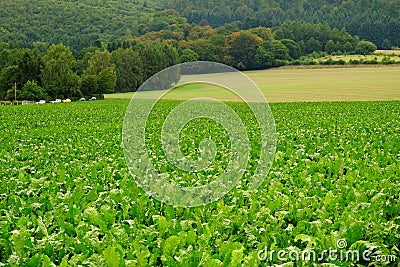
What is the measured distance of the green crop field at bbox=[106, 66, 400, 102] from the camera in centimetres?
4947

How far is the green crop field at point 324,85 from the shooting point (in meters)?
49.5

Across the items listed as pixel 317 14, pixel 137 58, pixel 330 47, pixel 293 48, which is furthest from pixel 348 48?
pixel 317 14

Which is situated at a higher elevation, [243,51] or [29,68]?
[29,68]

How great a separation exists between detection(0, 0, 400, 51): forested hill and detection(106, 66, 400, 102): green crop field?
59.7 meters

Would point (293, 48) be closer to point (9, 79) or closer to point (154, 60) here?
point (154, 60)

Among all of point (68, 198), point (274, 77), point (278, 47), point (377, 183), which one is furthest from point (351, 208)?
point (278, 47)

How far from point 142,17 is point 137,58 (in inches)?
4301

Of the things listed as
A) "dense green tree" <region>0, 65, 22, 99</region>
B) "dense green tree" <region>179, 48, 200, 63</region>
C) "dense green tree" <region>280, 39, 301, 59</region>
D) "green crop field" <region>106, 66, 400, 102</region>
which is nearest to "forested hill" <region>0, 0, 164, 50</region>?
"dense green tree" <region>280, 39, 301, 59</region>

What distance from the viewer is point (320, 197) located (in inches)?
265

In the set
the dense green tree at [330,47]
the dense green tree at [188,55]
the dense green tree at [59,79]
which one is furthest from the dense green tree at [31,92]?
the dense green tree at [330,47]

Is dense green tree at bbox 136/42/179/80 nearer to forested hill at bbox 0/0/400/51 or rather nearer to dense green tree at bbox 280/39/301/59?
dense green tree at bbox 280/39/301/59

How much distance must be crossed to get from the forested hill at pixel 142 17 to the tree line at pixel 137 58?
34.9 metres

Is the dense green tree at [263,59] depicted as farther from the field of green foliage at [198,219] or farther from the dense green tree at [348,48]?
the field of green foliage at [198,219]

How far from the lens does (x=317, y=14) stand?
167 m
